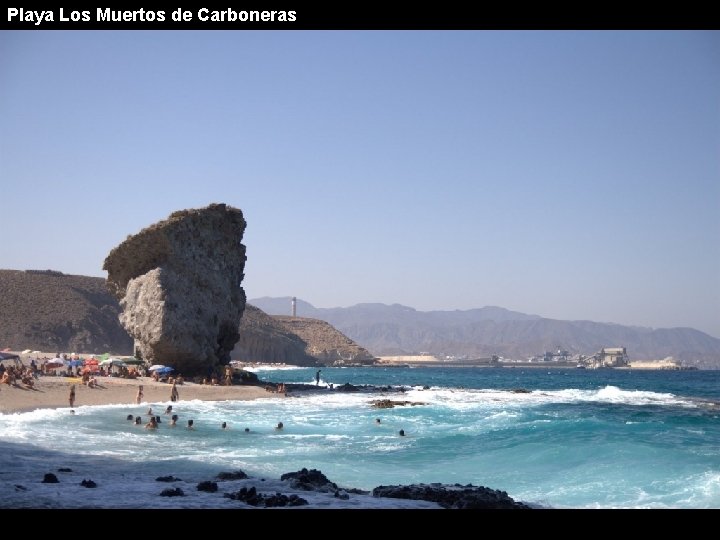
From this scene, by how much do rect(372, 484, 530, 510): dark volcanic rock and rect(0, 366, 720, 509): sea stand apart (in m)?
0.36

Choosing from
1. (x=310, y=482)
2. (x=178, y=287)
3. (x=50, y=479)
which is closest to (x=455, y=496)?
(x=310, y=482)

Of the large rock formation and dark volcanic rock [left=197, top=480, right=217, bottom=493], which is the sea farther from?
the large rock formation

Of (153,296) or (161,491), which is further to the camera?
(153,296)

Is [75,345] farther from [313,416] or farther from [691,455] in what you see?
[691,455]

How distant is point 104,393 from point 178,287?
1084cm

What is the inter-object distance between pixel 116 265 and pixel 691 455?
37288mm

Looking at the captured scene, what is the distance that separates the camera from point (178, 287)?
144 feet

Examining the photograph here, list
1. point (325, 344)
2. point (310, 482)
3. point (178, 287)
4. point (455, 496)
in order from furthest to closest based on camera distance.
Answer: point (325, 344) < point (178, 287) < point (310, 482) < point (455, 496)

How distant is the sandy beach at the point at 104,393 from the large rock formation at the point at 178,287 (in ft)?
9.74

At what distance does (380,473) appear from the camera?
16859mm

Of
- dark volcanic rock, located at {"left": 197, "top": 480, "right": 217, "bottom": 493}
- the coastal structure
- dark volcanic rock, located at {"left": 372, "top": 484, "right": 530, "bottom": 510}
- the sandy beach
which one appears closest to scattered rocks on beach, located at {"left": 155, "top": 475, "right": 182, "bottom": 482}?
dark volcanic rock, located at {"left": 197, "top": 480, "right": 217, "bottom": 493}

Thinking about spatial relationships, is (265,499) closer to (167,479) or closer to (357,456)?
(167,479)

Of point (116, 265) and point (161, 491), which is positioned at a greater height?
point (116, 265)
